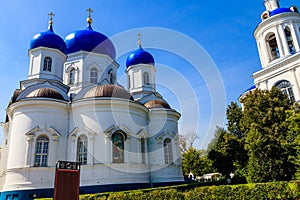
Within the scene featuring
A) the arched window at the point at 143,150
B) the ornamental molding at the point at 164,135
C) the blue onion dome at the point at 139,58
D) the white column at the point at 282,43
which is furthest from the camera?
the blue onion dome at the point at 139,58

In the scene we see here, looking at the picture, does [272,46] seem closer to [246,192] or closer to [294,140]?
[294,140]

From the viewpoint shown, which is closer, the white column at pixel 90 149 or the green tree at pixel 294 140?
the green tree at pixel 294 140

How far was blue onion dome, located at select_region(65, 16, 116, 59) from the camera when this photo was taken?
71.6 feet

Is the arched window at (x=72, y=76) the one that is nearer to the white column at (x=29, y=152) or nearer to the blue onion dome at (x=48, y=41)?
the blue onion dome at (x=48, y=41)

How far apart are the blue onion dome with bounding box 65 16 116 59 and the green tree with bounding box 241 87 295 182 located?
46.7ft

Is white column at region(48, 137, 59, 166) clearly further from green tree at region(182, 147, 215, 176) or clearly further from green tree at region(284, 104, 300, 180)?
green tree at region(182, 147, 215, 176)

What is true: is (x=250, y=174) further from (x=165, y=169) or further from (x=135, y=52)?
(x=135, y=52)

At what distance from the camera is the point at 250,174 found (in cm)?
1418

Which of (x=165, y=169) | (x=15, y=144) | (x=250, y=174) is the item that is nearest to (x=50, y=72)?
(x=15, y=144)

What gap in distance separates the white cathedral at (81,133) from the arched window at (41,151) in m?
0.06

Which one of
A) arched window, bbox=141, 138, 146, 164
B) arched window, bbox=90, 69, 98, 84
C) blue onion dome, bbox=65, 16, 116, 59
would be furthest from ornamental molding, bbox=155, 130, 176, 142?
blue onion dome, bbox=65, 16, 116, 59

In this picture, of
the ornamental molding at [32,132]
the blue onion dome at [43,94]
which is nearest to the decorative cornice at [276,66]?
the blue onion dome at [43,94]

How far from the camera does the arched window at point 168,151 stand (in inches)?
785

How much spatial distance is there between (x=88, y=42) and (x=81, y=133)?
9.66 m
